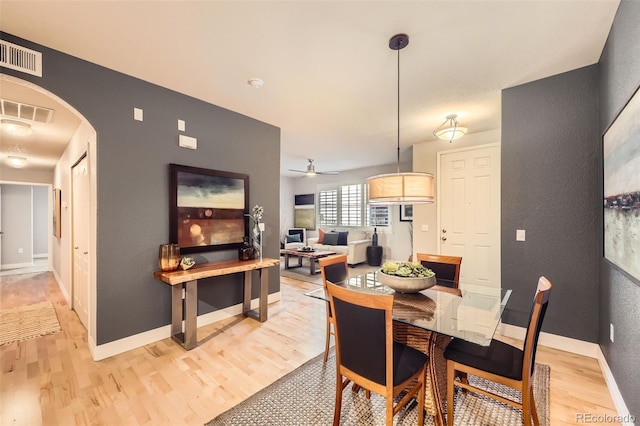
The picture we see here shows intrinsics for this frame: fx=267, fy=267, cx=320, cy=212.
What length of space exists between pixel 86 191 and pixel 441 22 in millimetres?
3679

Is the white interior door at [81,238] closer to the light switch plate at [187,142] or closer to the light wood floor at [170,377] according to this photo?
the light wood floor at [170,377]

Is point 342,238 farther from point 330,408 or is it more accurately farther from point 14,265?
point 14,265

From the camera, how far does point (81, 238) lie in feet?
10.4

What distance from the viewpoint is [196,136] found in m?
3.15

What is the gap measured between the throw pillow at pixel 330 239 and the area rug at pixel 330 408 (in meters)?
5.14

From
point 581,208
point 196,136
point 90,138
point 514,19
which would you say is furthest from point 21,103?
point 581,208

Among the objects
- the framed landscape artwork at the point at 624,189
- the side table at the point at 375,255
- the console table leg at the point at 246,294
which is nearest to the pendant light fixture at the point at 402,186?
the framed landscape artwork at the point at 624,189

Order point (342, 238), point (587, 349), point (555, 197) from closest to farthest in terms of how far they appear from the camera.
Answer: point (587, 349) → point (555, 197) → point (342, 238)

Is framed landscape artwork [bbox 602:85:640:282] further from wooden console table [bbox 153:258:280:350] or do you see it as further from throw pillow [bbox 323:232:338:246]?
throw pillow [bbox 323:232:338:246]

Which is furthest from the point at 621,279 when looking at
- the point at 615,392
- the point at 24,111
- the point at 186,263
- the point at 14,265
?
the point at 14,265

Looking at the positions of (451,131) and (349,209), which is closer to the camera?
(451,131)

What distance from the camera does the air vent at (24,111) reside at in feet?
9.64

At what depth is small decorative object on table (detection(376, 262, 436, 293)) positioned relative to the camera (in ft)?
6.40

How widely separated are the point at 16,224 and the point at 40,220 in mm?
1082
